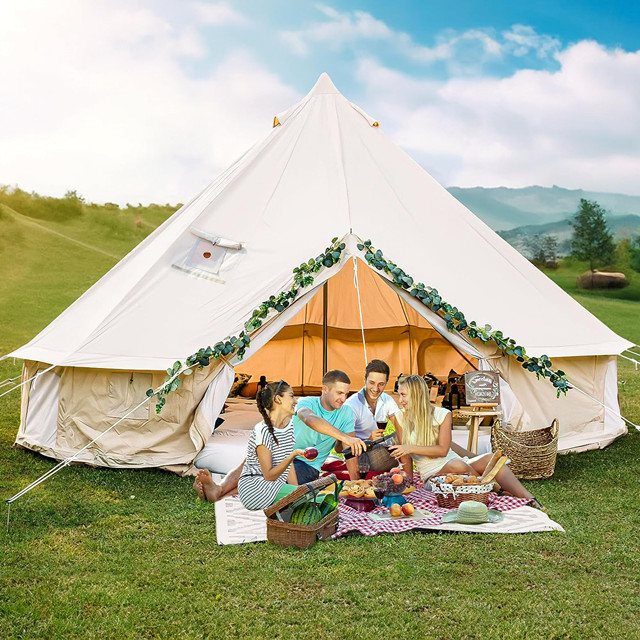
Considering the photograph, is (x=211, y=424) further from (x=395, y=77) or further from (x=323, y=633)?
(x=395, y=77)

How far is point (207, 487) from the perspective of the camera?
4.83 meters

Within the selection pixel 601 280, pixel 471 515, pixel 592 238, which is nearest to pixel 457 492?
pixel 471 515

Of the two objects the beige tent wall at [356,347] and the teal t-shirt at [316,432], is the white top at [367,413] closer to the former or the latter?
the teal t-shirt at [316,432]

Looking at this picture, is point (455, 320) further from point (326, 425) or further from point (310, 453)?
point (310, 453)

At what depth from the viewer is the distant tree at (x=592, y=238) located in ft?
100

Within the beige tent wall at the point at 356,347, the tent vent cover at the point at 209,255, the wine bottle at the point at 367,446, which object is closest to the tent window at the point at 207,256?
the tent vent cover at the point at 209,255

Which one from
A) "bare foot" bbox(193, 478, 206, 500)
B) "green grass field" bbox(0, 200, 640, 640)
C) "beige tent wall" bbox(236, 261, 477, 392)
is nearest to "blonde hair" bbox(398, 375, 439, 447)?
"green grass field" bbox(0, 200, 640, 640)

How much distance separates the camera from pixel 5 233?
959 inches

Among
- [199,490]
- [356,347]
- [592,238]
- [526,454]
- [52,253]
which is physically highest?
[592,238]

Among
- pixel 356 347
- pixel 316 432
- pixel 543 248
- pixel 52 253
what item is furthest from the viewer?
pixel 543 248

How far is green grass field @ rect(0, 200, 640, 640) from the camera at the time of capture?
10.4 feet

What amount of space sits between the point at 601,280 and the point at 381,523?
26.5 meters

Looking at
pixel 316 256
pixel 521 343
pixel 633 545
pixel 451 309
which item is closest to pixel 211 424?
pixel 316 256

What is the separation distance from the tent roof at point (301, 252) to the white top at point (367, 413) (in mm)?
1047
